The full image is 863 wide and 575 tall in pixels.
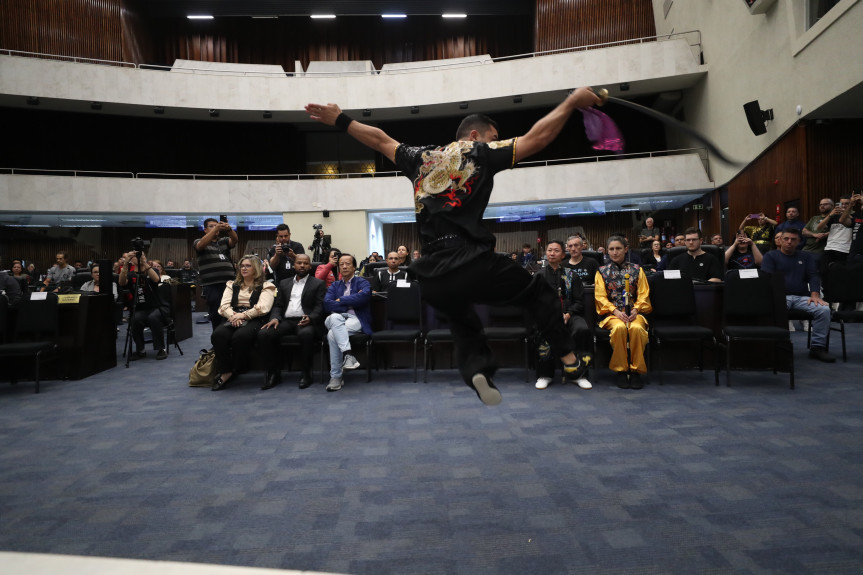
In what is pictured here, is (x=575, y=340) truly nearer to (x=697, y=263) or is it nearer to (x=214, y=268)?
(x=697, y=263)

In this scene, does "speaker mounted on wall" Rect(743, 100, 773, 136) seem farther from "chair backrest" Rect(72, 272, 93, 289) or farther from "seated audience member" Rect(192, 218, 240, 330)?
"chair backrest" Rect(72, 272, 93, 289)

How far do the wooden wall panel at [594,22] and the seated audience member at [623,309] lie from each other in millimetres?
13478

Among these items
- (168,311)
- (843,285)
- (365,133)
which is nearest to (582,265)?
(843,285)

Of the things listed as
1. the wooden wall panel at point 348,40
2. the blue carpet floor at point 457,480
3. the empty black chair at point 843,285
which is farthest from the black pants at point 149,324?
the wooden wall panel at point 348,40

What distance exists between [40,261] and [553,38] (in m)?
18.0

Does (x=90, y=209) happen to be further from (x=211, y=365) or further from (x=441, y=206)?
(x=441, y=206)

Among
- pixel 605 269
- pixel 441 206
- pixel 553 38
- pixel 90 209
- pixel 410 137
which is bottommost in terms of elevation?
pixel 605 269

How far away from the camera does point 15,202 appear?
13984 millimetres

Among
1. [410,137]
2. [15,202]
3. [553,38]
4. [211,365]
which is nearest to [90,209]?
[15,202]

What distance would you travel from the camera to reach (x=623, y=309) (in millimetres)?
5090

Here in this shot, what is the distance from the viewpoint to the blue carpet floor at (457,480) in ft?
6.93

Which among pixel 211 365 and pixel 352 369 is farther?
pixel 352 369

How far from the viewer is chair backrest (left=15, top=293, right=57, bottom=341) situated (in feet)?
18.4

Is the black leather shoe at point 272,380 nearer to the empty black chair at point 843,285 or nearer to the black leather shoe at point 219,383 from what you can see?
the black leather shoe at point 219,383
